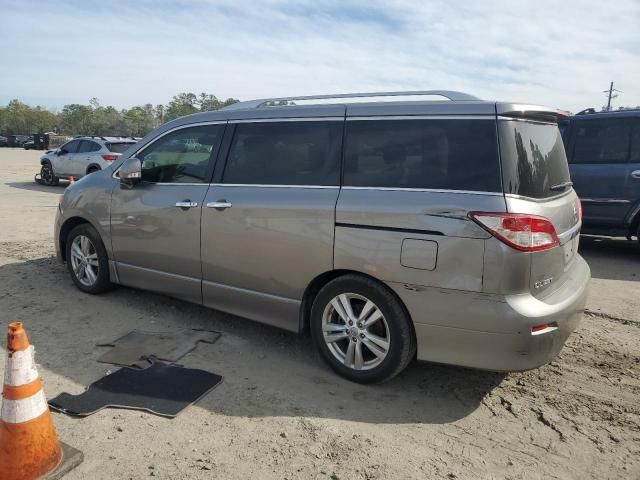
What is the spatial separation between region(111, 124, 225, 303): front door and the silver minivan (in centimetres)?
2

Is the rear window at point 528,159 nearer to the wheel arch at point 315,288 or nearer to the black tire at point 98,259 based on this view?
the wheel arch at point 315,288

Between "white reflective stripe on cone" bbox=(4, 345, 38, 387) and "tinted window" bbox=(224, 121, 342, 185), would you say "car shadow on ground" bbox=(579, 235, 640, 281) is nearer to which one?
"tinted window" bbox=(224, 121, 342, 185)

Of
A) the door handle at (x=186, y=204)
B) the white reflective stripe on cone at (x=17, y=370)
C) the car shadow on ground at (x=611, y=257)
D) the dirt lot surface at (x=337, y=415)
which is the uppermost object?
the door handle at (x=186, y=204)

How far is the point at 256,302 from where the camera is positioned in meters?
3.97

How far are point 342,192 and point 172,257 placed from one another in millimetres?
1790

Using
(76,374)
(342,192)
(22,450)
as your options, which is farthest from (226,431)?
(342,192)

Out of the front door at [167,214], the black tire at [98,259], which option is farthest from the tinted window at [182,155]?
the black tire at [98,259]

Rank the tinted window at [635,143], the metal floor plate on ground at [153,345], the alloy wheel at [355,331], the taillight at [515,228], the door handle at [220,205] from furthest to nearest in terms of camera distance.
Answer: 1. the tinted window at [635,143]
2. the door handle at [220,205]
3. the metal floor plate on ground at [153,345]
4. the alloy wheel at [355,331]
5. the taillight at [515,228]

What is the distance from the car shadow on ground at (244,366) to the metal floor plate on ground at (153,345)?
0.09 meters

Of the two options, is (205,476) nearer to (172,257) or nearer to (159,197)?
(172,257)

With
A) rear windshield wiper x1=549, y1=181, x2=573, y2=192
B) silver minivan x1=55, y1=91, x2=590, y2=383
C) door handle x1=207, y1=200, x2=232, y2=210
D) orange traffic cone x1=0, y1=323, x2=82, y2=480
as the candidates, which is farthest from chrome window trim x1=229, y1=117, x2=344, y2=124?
orange traffic cone x1=0, y1=323, x2=82, y2=480

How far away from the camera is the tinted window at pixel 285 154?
3.66 m

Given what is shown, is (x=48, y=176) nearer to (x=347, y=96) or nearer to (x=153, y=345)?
(x=153, y=345)

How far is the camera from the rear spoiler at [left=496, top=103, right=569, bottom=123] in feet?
10.2
